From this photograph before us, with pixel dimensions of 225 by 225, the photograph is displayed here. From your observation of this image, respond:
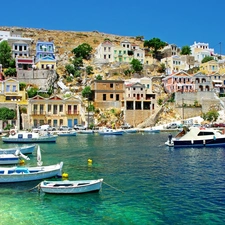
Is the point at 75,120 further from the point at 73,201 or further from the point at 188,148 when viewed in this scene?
the point at 73,201

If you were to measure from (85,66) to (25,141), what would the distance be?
48.9m

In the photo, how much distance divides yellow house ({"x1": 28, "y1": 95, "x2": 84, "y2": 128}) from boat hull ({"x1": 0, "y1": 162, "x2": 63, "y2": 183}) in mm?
47050

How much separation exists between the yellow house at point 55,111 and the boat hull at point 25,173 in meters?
47.0

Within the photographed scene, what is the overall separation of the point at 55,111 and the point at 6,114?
10769 mm

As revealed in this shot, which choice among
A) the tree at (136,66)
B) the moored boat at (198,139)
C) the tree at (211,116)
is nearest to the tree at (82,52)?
the tree at (136,66)

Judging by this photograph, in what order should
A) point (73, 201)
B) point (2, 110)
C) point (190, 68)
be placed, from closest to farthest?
point (73, 201) < point (2, 110) < point (190, 68)

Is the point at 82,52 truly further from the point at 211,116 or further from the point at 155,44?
the point at 211,116

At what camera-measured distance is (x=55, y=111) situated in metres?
71.4

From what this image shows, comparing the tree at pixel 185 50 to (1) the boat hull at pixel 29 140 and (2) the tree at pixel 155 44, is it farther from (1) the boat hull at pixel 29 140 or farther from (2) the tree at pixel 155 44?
(1) the boat hull at pixel 29 140

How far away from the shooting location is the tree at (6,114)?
65.2m

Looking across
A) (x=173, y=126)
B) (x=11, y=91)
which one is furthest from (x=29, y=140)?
(x=173, y=126)

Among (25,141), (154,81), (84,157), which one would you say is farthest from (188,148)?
(154,81)

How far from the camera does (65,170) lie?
26.2 metres

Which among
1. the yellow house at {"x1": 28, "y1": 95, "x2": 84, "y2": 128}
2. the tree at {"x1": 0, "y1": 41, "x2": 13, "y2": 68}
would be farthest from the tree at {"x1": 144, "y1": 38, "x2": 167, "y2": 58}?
the tree at {"x1": 0, "y1": 41, "x2": 13, "y2": 68}
